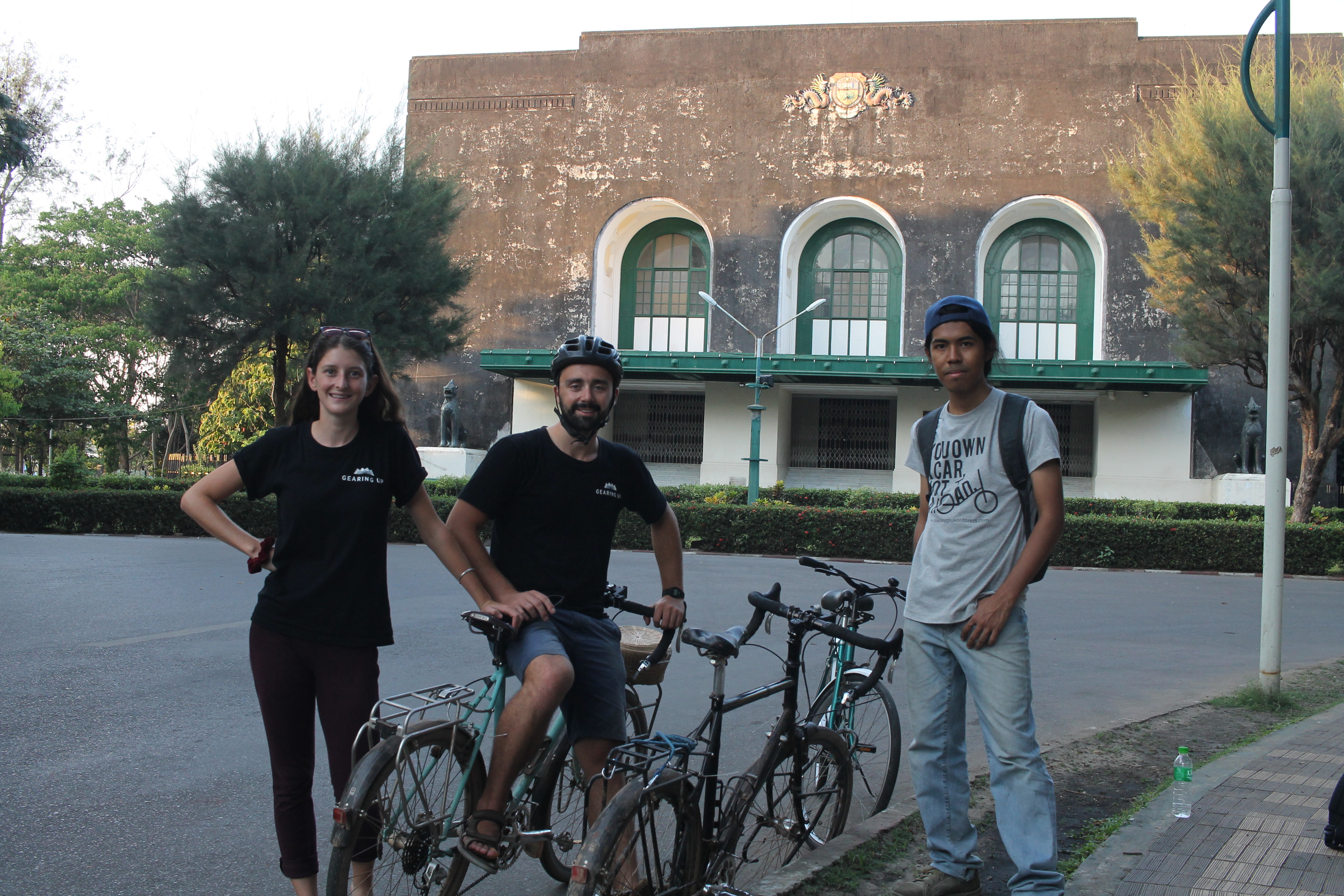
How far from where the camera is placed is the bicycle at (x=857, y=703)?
13.9 ft

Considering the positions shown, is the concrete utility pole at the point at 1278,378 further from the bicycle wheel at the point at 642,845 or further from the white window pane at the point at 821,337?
the white window pane at the point at 821,337

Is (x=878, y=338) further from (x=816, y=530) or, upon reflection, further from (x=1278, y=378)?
(x=1278, y=378)

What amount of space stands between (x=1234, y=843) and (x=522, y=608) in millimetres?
2841

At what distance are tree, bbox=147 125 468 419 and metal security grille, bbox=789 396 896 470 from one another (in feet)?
42.6

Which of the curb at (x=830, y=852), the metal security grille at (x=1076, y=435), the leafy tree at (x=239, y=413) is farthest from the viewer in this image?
the leafy tree at (x=239, y=413)

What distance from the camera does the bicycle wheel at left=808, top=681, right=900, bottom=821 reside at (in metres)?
4.30

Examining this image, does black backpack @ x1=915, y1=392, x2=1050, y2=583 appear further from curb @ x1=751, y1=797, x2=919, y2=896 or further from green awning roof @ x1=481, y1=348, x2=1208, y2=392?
green awning roof @ x1=481, y1=348, x2=1208, y2=392

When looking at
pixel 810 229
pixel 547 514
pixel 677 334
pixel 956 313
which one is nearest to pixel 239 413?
pixel 677 334

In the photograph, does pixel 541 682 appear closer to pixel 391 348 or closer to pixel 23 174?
pixel 391 348

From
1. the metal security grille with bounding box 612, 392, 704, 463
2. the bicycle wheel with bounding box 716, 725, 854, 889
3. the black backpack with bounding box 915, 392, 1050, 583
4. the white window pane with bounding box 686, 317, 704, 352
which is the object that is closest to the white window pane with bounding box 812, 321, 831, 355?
the white window pane with bounding box 686, 317, 704, 352

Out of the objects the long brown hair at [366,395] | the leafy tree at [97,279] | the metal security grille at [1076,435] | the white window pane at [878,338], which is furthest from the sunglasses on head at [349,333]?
the leafy tree at [97,279]

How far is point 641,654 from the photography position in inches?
148

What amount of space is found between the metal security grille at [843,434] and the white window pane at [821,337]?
56.9 inches

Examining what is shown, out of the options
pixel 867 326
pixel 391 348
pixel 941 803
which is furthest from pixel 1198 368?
pixel 941 803
